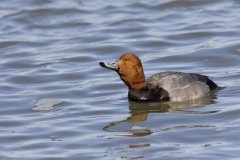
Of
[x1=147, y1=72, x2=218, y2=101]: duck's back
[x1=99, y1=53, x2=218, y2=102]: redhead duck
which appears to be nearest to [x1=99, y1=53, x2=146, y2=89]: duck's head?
[x1=99, y1=53, x2=218, y2=102]: redhead duck

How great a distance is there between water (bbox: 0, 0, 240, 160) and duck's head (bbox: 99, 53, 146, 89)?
0.28 meters

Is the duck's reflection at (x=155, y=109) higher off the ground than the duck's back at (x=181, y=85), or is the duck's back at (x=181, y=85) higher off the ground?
the duck's back at (x=181, y=85)

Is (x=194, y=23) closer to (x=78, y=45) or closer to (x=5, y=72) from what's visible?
(x=78, y=45)

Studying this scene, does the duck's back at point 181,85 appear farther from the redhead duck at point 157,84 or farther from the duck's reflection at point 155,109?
the duck's reflection at point 155,109

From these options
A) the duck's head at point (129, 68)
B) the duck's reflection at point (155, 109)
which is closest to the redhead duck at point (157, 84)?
the duck's head at point (129, 68)

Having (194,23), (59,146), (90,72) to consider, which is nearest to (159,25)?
(194,23)

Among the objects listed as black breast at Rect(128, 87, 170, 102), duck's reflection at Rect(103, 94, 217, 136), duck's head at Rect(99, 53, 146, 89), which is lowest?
duck's reflection at Rect(103, 94, 217, 136)

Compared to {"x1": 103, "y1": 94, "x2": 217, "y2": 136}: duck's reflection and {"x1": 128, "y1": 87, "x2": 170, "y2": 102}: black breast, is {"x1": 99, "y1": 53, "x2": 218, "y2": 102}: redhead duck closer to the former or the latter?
{"x1": 128, "y1": 87, "x2": 170, "y2": 102}: black breast

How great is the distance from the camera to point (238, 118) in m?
9.80

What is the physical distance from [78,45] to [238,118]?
17.4 feet

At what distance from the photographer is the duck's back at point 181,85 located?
1120 cm

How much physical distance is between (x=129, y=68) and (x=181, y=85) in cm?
74

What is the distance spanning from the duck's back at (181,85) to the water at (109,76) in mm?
234

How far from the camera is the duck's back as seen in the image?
441 inches
